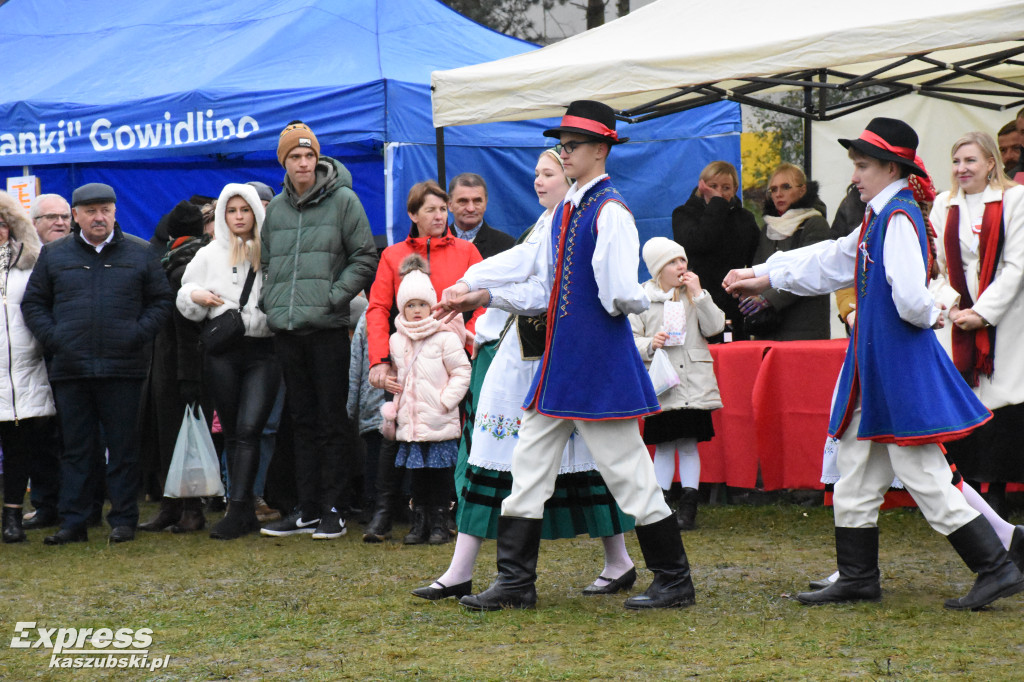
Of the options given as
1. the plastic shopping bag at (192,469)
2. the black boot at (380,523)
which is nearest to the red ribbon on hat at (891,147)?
the black boot at (380,523)

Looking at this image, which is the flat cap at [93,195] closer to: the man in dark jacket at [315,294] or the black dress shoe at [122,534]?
the man in dark jacket at [315,294]

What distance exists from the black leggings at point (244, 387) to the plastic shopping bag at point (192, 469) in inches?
6.8

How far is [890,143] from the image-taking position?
456cm

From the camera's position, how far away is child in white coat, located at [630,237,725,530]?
265 inches

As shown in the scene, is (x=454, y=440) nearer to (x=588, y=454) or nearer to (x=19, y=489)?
(x=588, y=454)

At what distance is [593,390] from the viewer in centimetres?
450

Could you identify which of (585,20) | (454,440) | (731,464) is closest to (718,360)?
(731,464)

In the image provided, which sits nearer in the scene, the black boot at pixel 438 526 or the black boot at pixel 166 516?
the black boot at pixel 438 526

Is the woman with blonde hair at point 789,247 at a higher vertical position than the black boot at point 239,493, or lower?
higher

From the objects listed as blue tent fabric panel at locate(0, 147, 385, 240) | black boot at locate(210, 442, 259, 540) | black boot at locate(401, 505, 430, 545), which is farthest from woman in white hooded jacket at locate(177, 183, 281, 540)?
blue tent fabric panel at locate(0, 147, 385, 240)

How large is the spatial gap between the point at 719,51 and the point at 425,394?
2322 mm

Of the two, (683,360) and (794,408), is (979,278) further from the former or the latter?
(683,360)

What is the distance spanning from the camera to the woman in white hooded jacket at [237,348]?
6.87m

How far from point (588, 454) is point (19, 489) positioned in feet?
11.8
